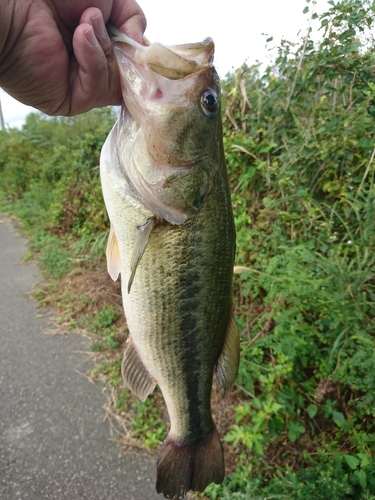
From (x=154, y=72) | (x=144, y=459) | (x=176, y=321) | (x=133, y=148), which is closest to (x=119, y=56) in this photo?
(x=154, y=72)

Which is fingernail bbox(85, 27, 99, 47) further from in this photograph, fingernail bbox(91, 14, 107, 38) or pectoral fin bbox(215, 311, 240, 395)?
pectoral fin bbox(215, 311, 240, 395)

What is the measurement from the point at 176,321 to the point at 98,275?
3524 millimetres

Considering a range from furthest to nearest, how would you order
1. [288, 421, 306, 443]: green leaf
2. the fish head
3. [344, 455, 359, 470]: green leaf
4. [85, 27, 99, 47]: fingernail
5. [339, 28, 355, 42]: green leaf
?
[339, 28, 355, 42]: green leaf, [288, 421, 306, 443]: green leaf, [344, 455, 359, 470]: green leaf, the fish head, [85, 27, 99, 47]: fingernail

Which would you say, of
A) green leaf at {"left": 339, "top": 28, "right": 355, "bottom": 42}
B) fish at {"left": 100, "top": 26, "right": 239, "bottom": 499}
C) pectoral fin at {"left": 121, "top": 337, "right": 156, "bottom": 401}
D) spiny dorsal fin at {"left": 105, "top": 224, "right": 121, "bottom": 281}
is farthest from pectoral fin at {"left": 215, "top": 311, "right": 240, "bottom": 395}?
green leaf at {"left": 339, "top": 28, "right": 355, "bottom": 42}

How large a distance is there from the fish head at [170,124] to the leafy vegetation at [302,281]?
1.42 meters

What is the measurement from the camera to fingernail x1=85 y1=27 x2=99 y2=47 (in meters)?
1.23

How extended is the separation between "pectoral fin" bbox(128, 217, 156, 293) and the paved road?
1919 millimetres

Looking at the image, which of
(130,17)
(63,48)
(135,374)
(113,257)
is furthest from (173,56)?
(135,374)

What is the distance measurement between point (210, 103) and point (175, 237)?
522mm

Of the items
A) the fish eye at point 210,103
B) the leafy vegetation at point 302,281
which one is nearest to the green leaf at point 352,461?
the leafy vegetation at point 302,281

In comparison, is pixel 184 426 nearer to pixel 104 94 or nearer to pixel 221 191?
pixel 221 191

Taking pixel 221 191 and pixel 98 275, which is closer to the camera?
pixel 221 191

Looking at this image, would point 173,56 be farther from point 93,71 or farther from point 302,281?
point 302,281

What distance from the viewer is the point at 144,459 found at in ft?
9.13
